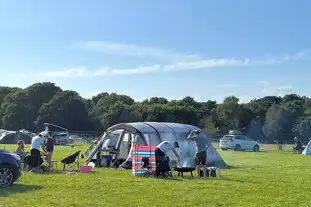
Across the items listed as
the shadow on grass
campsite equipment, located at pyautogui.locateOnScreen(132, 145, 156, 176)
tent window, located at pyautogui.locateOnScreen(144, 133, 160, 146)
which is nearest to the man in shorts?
campsite equipment, located at pyautogui.locateOnScreen(132, 145, 156, 176)

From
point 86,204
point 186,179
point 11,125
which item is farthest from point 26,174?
point 11,125

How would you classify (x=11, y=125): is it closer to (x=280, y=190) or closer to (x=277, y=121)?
(x=277, y=121)

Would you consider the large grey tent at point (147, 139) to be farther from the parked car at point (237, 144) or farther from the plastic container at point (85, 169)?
the parked car at point (237, 144)

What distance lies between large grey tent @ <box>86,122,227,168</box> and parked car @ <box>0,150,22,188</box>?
7.32 metres

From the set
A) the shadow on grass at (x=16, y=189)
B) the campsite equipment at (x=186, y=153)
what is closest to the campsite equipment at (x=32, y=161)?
the shadow on grass at (x=16, y=189)

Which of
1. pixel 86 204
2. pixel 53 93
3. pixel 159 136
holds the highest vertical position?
pixel 53 93

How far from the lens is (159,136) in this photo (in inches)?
830

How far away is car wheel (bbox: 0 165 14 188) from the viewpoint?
13.5m

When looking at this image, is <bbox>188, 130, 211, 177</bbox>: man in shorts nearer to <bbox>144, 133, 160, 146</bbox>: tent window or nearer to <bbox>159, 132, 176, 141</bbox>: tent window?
<bbox>144, 133, 160, 146</bbox>: tent window

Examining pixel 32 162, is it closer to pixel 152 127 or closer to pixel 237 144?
pixel 152 127

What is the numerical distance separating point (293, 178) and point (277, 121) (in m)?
64.1

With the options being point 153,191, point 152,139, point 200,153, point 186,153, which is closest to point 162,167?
point 200,153

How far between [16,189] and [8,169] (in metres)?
0.80

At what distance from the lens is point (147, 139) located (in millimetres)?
20797
